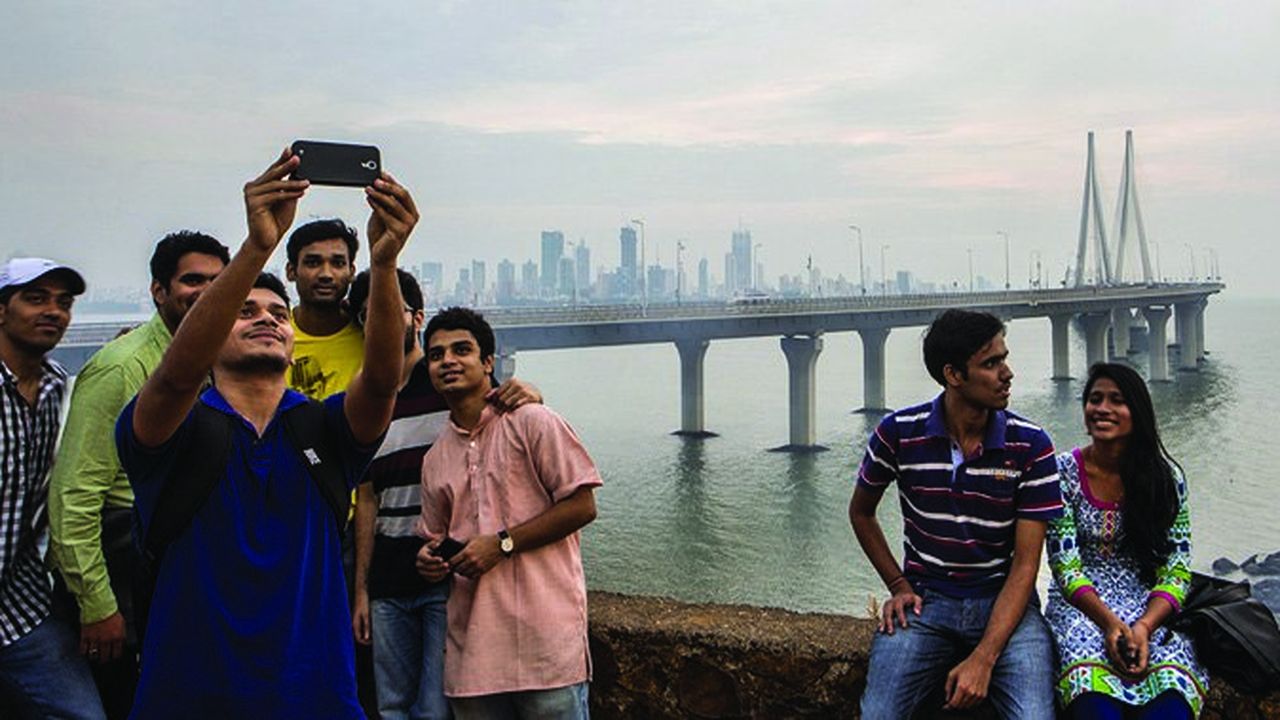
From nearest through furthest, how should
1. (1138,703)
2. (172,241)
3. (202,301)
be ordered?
(202,301)
(1138,703)
(172,241)

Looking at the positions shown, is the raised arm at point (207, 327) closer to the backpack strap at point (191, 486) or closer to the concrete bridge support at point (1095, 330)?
the backpack strap at point (191, 486)

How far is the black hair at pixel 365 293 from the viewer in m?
3.28

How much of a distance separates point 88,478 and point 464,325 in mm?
1034

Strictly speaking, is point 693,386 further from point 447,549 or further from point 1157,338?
point 447,549

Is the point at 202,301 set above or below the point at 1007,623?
above

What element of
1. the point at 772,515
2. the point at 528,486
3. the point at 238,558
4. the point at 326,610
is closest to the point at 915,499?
the point at 528,486

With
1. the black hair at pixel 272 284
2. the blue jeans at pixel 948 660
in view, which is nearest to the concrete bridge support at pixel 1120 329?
the blue jeans at pixel 948 660

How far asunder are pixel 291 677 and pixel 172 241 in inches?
56.2

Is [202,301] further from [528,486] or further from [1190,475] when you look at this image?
[1190,475]

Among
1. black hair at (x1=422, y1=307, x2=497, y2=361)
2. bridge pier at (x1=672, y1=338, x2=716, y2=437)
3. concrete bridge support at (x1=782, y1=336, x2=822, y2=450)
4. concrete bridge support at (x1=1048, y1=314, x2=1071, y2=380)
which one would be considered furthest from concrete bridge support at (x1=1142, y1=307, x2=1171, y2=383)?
black hair at (x1=422, y1=307, x2=497, y2=361)

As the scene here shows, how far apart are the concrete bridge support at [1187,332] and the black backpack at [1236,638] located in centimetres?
7150

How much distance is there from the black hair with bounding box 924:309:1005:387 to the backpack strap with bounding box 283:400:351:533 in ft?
5.32

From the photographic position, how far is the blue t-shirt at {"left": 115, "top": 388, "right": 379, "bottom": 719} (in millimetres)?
2137

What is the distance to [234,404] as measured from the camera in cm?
227
